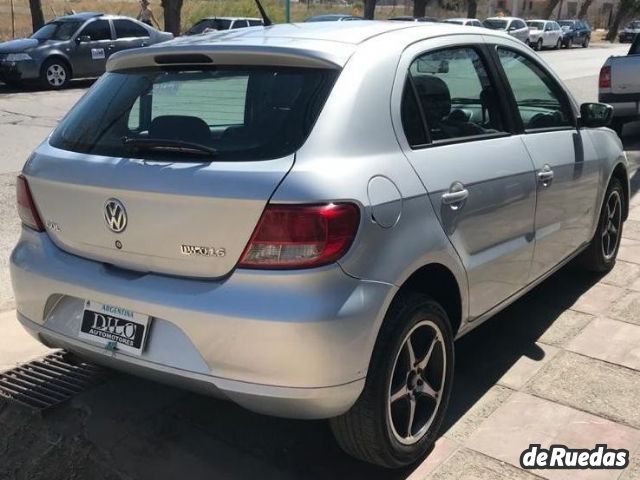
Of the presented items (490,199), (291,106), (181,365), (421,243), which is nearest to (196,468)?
(181,365)

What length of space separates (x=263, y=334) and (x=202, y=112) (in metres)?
1.20

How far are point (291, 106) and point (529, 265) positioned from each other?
5.72 feet

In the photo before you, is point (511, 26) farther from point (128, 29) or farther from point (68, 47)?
point (68, 47)

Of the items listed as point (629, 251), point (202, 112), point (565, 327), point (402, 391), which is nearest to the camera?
point (402, 391)

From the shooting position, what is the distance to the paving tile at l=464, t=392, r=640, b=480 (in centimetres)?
307

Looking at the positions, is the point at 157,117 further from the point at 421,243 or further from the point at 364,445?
the point at 364,445

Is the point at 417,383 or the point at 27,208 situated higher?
the point at 27,208

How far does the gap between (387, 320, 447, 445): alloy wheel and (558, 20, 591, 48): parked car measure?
1636 inches

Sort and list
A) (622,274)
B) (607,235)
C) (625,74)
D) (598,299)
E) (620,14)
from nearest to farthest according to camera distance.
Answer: (598,299), (607,235), (622,274), (625,74), (620,14)

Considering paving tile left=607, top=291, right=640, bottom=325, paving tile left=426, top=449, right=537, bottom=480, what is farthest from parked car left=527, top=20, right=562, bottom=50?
paving tile left=426, top=449, right=537, bottom=480

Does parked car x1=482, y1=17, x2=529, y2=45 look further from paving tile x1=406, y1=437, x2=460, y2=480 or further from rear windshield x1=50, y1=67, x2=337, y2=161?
paving tile x1=406, y1=437, x2=460, y2=480

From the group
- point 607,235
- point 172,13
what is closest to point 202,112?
point 607,235

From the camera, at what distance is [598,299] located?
15.9 ft

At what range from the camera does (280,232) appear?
8.08 feet
